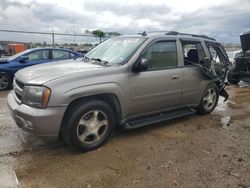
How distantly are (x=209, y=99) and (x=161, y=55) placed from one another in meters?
1.90

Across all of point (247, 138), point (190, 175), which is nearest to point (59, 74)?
point (190, 175)

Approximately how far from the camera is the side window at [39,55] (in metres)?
9.82

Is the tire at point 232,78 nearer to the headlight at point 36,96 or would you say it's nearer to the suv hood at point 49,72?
the suv hood at point 49,72

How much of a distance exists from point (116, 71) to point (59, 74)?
34.4 inches

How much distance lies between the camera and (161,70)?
16.3ft

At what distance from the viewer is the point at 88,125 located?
4105mm

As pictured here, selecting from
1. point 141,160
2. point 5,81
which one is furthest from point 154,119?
point 5,81

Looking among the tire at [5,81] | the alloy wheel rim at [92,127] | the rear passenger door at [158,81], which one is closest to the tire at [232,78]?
the rear passenger door at [158,81]

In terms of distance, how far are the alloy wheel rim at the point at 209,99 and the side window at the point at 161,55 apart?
1.36m

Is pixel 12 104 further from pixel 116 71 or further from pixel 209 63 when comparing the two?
pixel 209 63

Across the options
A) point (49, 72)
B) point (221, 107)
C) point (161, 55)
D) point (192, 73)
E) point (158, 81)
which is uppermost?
point (161, 55)

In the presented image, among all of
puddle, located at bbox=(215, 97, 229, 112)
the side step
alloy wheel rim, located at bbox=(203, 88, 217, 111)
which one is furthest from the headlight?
puddle, located at bbox=(215, 97, 229, 112)

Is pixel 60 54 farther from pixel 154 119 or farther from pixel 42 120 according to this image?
pixel 42 120

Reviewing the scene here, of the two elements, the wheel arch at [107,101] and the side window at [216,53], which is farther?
the side window at [216,53]
